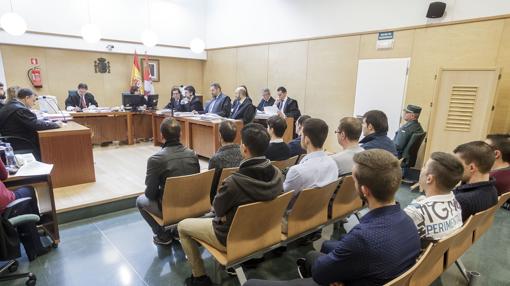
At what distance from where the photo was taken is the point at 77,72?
7191mm

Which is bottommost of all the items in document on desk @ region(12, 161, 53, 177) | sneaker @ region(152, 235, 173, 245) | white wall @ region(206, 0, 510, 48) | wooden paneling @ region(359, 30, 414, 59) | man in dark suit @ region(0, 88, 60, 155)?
sneaker @ region(152, 235, 173, 245)

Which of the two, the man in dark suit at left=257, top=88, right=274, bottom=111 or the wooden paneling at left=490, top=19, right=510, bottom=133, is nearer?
the wooden paneling at left=490, top=19, right=510, bottom=133

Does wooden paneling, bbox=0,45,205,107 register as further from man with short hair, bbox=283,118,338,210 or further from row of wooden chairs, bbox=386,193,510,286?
row of wooden chairs, bbox=386,193,510,286

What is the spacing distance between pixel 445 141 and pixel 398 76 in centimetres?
141

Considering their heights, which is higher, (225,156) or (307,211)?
(225,156)

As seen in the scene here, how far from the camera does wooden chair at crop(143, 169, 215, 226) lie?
2129 millimetres

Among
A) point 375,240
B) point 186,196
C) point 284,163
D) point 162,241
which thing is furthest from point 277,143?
point 375,240

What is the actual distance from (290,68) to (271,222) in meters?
5.49

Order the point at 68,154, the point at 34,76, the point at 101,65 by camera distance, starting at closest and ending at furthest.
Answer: the point at 68,154 → the point at 34,76 → the point at 101,65

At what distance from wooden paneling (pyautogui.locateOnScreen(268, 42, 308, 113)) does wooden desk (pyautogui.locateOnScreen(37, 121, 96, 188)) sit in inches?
176

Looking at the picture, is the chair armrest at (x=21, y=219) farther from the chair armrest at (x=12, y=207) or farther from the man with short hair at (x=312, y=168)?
the man with short hair at (x=312, y=168)

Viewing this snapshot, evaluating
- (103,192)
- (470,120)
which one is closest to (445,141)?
(470,120)

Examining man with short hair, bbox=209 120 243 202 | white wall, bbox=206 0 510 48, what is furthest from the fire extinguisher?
man with short hair, bbox=209 120 243 202

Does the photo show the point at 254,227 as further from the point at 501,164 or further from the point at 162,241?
the point at 501,164
